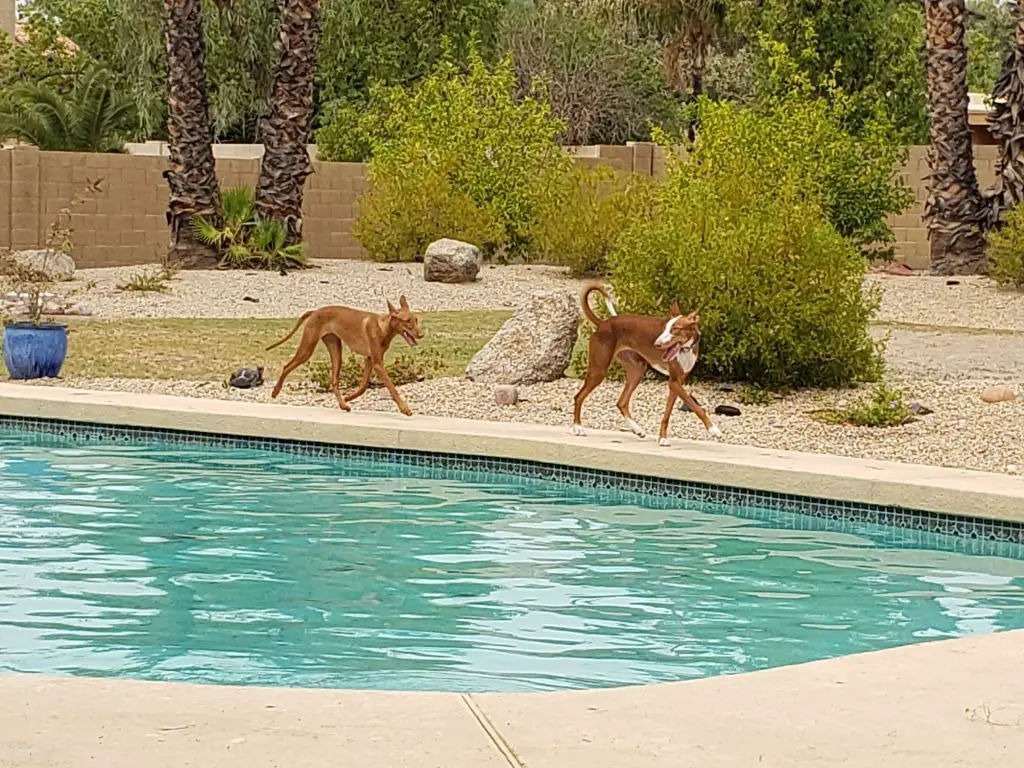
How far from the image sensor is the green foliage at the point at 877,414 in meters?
12.0

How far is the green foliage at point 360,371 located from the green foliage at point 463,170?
9.87 m

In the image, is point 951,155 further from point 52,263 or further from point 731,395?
point 52,263

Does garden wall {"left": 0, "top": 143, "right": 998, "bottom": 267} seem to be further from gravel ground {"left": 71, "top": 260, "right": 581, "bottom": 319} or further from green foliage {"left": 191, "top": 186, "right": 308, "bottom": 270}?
green foliage {"left": 191, "top": 186, "right": 308, "bottom": 270}

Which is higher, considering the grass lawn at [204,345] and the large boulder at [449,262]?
the large boulder at [449,262]

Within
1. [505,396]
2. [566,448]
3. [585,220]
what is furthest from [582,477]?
[585,220]

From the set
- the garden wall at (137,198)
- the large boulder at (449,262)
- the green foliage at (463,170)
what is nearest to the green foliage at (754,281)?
the large boulder at (449,262)

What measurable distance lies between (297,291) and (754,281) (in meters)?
9.64

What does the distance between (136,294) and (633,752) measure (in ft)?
58.2

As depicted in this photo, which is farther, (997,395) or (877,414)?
(997,395)

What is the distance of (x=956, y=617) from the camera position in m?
7.51

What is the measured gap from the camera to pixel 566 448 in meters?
10.7

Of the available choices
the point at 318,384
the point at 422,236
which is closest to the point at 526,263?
the point at 422,236

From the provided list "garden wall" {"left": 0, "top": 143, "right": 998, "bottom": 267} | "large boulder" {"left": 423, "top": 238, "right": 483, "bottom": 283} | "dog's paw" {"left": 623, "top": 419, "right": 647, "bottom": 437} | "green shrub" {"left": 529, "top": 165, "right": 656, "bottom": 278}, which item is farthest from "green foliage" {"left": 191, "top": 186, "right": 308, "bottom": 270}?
"dog's paw" {"left": 623, "top": 419, "right": 647, "bottom": 437}

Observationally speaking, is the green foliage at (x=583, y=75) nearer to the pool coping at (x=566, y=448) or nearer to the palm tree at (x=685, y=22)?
the palm tree at (x=685, y=22)
